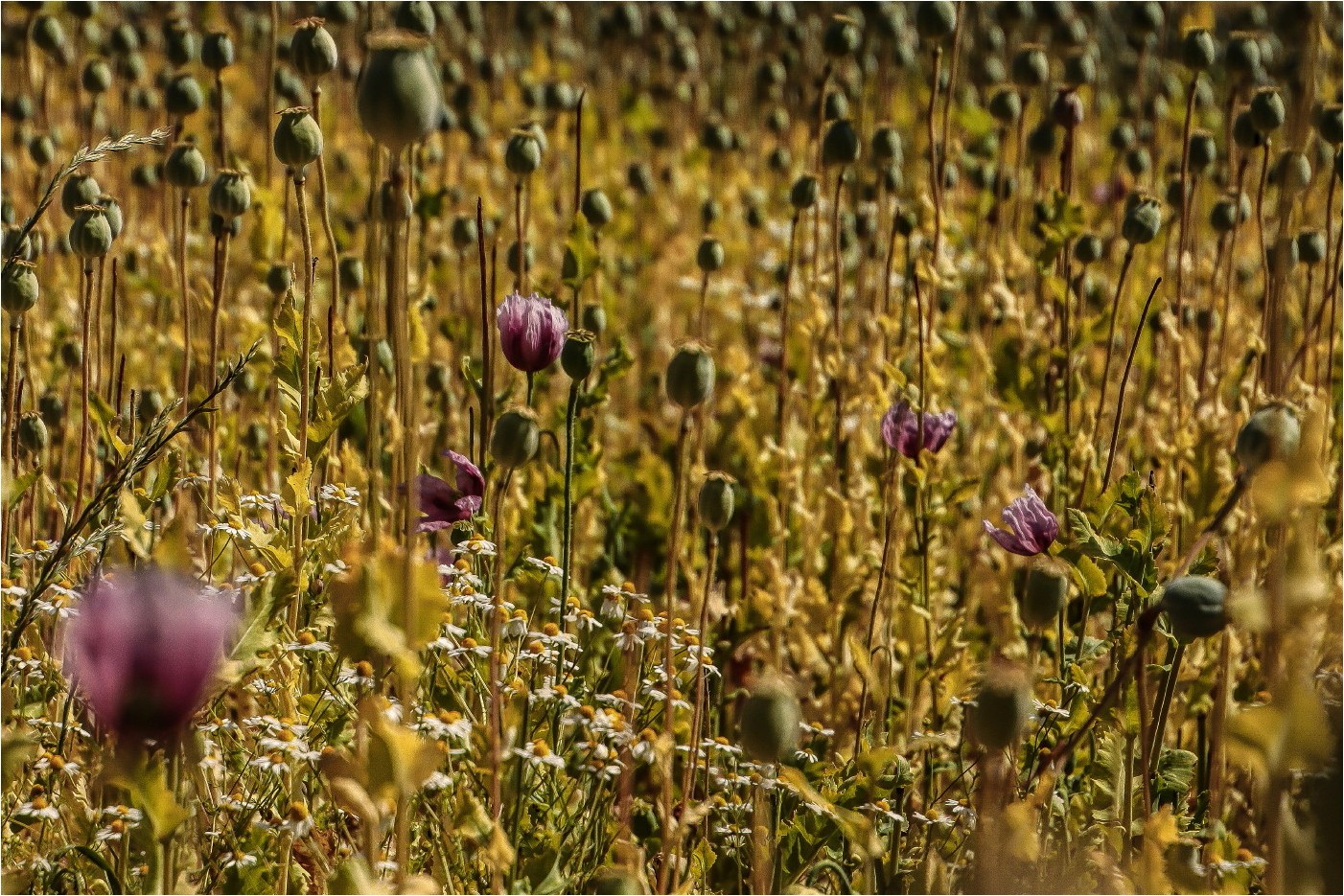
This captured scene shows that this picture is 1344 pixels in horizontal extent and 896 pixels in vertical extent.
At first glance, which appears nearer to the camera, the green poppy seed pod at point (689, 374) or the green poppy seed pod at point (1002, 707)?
the green poppy seed pod at point (1002, 707)

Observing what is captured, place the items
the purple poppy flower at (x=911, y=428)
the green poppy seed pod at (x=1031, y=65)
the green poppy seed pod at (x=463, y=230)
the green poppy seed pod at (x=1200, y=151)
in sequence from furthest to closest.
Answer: the green poppy seed pod at (x=463, y=230)
the green poppy seed pod at (x=1200, y=151)
the green poppy seed pod at (x=1031, y=65)
the purple poppy flower at (x=911, y=428)

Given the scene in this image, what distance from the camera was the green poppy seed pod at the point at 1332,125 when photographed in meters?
1.85

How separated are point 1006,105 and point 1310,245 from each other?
53cm

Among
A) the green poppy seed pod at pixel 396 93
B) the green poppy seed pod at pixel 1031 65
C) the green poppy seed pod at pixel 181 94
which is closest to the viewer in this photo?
the green poppy seed pod at pixel 396 93

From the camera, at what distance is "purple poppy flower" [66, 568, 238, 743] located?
27.8 inches

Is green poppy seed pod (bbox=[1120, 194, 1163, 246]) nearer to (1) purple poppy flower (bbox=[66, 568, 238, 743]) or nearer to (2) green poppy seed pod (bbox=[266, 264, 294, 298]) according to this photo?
(2) green poppy seed pod (bbox=[266, 264, 294, 298])

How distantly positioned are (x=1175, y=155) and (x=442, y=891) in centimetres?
308

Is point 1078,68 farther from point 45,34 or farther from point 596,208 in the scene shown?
point 45,34

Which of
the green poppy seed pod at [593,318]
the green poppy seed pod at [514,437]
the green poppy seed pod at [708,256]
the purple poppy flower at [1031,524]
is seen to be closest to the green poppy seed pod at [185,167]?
the green poppy seed pod at [593,318]

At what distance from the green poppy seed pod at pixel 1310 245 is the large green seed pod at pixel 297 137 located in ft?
4.13

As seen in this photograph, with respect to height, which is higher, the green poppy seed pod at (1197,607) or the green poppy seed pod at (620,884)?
the green poppy seed pod at (1197,607)

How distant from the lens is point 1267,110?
1.68m

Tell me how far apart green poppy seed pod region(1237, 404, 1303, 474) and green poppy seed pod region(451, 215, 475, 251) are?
141 cm

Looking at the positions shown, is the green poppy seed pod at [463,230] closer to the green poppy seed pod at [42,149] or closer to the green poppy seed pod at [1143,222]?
the green poppy seed pod at [42,149]
